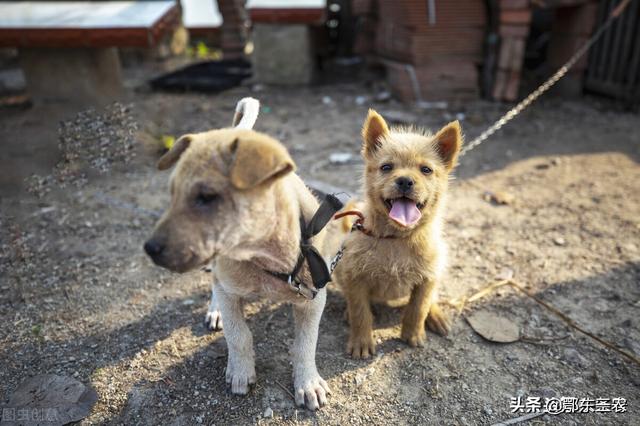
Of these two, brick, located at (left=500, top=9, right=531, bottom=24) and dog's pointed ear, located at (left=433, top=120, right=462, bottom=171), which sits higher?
brick, located at (left=500, top=9, right=531, bottom=24)

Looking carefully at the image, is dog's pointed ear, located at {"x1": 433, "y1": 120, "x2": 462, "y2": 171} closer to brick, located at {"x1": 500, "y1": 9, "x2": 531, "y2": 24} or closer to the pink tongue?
the pink tongue

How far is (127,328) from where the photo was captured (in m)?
3.48

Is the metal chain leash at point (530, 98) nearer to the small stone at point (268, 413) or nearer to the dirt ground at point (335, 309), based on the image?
the dirt ground at point (335, 309)

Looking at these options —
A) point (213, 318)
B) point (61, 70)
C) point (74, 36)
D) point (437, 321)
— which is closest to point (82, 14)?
point (74, 36)

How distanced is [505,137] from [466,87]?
151 cm

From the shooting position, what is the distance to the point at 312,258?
2580 millimetres

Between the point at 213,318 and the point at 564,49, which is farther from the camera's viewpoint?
the point at 564,49

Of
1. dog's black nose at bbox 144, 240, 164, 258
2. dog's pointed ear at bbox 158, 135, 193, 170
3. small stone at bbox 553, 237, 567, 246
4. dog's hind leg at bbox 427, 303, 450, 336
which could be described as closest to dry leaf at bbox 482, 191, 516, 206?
small stone at bbox 553, 237, 567, 246

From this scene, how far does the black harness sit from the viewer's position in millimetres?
2578

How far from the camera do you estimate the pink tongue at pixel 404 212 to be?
2.93m

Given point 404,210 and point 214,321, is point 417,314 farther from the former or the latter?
point 214,321

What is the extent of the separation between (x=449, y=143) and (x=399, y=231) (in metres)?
0.76

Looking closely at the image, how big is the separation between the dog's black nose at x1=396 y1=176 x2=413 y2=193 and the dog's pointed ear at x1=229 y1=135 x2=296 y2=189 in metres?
0.95

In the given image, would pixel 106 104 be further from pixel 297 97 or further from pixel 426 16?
pixel 426 16
